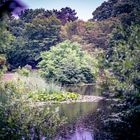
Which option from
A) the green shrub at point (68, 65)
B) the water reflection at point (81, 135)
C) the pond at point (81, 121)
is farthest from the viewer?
the green shrub at point (68, 65)

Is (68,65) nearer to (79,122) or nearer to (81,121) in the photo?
(81,121)

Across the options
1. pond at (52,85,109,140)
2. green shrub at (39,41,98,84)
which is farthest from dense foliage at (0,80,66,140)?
green shrub at (39,41,98,84)

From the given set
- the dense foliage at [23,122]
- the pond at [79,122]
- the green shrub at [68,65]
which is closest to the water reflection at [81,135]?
the pond at [79,122]

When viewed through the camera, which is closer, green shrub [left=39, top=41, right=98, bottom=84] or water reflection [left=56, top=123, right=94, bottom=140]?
water reflection [left=56, top=123, right=94, bottom=140]

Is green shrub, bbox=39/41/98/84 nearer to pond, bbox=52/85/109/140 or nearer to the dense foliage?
pond, bbox=52/85/109/140

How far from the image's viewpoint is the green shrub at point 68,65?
1845 cm

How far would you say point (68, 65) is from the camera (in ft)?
62.2

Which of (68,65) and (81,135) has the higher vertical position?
(68,65)

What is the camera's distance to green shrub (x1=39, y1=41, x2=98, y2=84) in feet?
60.5

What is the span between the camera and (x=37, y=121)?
5.71 m

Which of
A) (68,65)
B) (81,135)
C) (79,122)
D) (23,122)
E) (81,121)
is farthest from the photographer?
(68,65)

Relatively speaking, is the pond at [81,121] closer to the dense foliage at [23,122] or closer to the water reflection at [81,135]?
the water reflection at [81,135]

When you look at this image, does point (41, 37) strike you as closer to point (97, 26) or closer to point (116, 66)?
point (97, 26)

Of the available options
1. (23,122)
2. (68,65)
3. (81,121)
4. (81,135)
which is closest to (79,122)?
(81,121)
